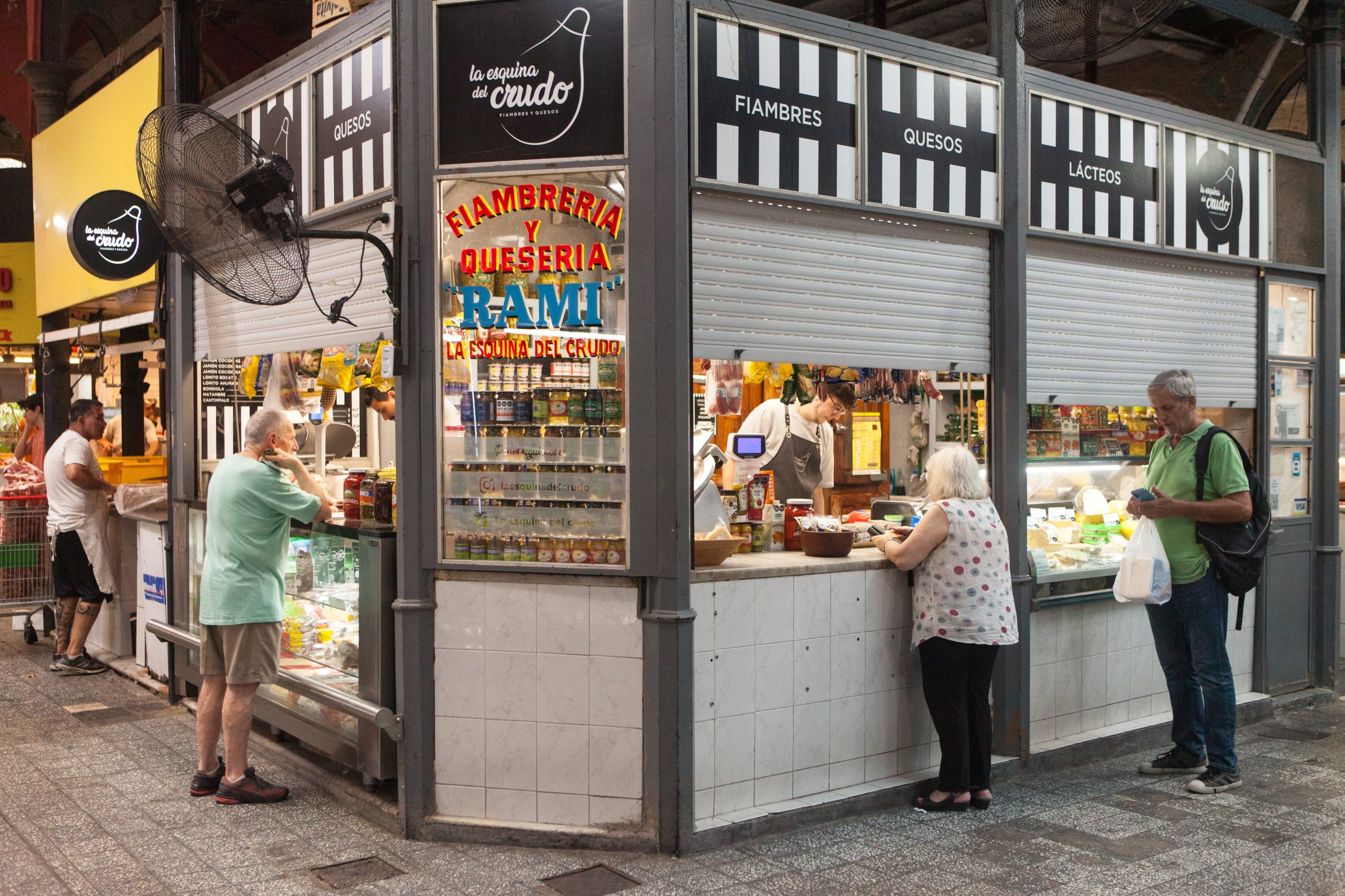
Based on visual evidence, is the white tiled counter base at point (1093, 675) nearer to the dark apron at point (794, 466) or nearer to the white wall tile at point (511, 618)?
the dark apron at point (794, 466)

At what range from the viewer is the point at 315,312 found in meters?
5.55

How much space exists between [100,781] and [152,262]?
3.58 meters

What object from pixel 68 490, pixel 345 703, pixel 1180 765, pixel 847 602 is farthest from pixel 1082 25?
pixel 68 490

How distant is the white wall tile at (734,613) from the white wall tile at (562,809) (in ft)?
2.74

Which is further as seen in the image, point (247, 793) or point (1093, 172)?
point (1093, 172)

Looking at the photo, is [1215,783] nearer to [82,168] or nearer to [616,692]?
[616,692]

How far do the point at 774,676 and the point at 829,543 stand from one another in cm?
69

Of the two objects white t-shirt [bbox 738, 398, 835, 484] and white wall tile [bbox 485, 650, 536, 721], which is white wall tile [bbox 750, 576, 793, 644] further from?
white t-shirt [bbox 738, 398, 835, 484]

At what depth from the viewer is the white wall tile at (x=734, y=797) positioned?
14.3 ft

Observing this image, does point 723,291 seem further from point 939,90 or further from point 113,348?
point 113,348

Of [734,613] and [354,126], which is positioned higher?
[354,126]

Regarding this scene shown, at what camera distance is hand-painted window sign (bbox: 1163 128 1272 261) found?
19.9 ft

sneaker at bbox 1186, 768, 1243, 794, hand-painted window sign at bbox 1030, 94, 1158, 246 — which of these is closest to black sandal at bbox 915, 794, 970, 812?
sneaker at bbox 1186, 768, 1243, 794

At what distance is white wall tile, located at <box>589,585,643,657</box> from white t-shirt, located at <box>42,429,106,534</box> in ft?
16.2
